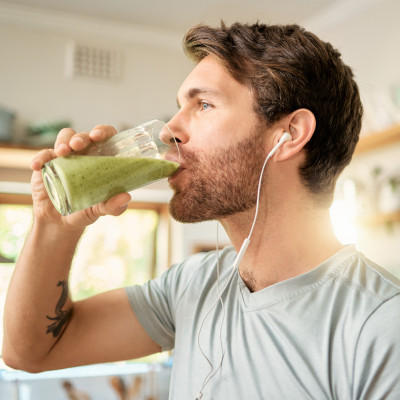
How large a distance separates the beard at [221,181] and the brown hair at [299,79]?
0.13 m

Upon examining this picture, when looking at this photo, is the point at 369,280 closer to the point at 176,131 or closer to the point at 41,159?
the point at 176,131

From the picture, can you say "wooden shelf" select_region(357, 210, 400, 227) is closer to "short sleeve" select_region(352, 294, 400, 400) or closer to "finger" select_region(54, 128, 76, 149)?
"short sleeve" select_region(352, 294, 400, 400)

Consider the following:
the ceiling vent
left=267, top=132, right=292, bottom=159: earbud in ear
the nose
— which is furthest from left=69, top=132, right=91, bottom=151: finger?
the ceiling vent

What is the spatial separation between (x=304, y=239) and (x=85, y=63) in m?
2.67

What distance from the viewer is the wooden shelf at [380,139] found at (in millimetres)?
2631

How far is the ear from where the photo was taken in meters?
1.11

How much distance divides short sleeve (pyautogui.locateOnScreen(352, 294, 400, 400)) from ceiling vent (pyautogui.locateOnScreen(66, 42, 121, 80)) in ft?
9.53

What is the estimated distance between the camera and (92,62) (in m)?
3.31

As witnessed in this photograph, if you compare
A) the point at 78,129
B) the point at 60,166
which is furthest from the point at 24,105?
the point at 60,166

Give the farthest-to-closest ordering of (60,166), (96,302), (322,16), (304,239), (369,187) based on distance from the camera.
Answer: (322,16) → (369,187) → (96,302) → (304,239) → (60,166)

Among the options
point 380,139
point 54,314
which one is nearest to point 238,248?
point 54,314

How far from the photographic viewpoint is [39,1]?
9.91 feet

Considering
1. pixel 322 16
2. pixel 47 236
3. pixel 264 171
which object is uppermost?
pixel 322 16

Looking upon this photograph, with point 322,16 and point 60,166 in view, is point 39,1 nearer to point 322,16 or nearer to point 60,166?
point 322,16
